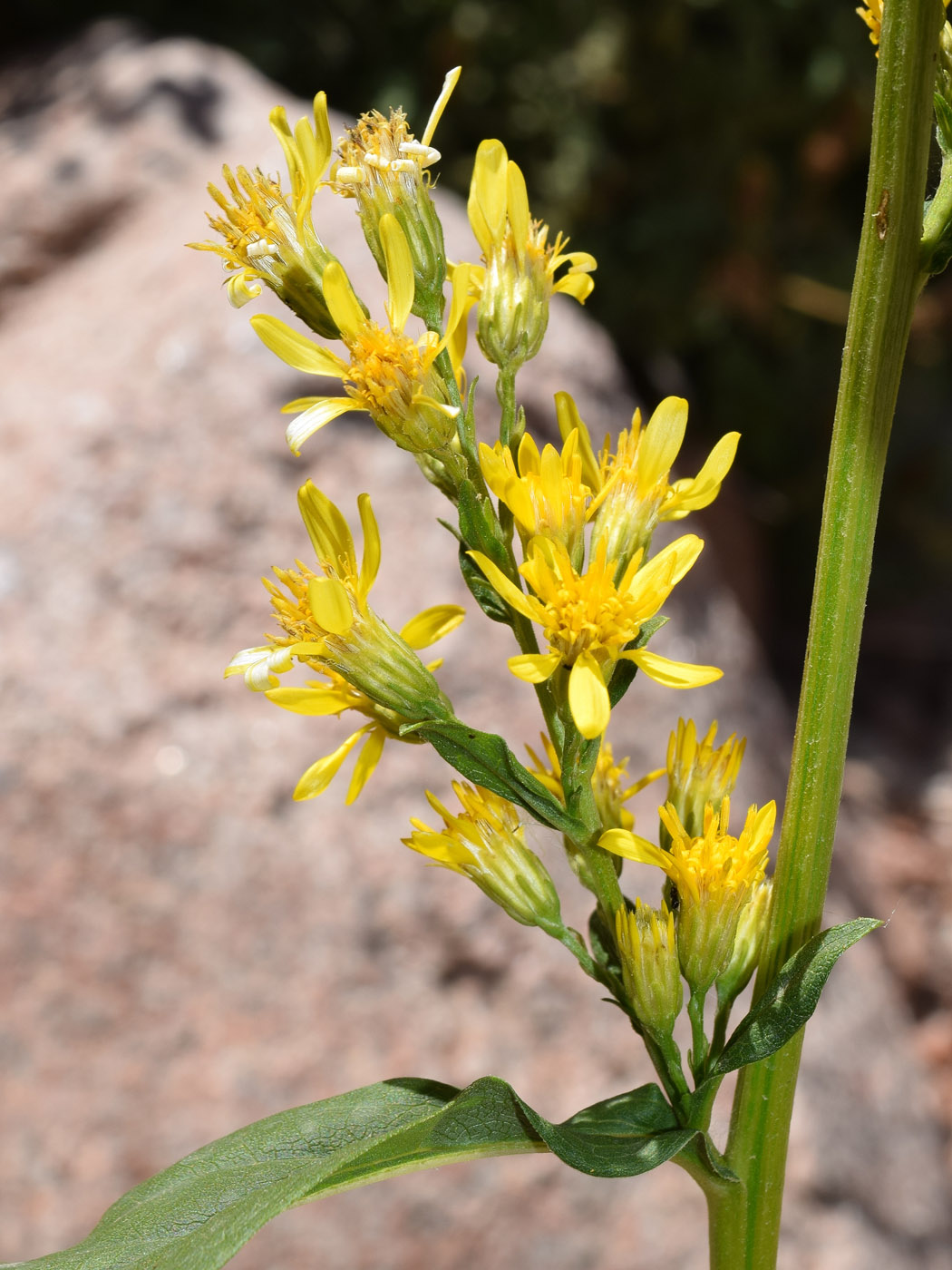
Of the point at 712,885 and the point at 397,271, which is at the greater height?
the point at 397,271

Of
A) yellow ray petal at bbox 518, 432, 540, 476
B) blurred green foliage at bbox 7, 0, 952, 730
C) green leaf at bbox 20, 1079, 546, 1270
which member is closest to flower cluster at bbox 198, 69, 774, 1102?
yellow ray petal at bbox 518, 432, 540, 476

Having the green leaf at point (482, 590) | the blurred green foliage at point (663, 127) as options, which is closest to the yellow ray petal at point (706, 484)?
the green leaf at point (482, 590)

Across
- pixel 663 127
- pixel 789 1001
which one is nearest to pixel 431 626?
pixel 789 1001

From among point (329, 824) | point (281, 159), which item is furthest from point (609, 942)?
point (281, 159)

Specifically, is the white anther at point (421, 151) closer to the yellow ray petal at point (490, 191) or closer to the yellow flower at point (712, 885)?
the yellow ray petal at point (490, 191)

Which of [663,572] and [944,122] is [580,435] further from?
[944,122]

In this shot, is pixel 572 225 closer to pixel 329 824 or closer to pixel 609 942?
pixel 329 824
